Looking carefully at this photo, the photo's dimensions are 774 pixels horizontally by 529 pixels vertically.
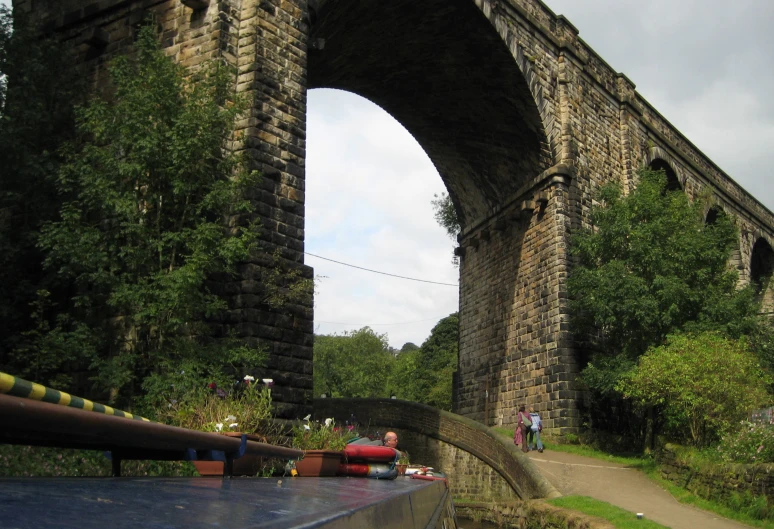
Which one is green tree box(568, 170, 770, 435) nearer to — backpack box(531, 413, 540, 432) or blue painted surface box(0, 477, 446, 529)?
backpack box(531, 413, 540, 432)

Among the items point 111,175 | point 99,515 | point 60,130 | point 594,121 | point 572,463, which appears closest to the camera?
point 99,515

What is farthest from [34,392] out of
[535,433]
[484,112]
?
[484,112]

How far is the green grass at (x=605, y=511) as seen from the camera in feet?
32.3

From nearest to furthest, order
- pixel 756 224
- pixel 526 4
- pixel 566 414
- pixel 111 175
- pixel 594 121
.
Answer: pixel 111 175 → pixel 566 414 → pixel 526 4 → pixel 594 121 → pixel 756 224

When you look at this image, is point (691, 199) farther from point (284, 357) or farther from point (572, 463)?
point (284, 357)

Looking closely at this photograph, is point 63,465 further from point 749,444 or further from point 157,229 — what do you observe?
point 749,444

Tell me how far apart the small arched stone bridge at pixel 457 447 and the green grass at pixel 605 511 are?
67cm

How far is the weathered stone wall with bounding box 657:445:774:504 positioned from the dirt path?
426mm

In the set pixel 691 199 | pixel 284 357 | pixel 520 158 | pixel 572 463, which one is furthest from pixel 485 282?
pixel 284 357

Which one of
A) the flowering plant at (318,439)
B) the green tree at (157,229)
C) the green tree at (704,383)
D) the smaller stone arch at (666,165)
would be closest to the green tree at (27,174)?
the green tree at (157,229)

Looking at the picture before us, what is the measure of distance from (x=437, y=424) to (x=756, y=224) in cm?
2385

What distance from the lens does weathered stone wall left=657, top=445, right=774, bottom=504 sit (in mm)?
11078

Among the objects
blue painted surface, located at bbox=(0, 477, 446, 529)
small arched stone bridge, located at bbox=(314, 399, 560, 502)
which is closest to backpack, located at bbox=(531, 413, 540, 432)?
small arched stone bridge, located at bbox=(314, 399, 560, 502)

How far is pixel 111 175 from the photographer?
30.7 feet
